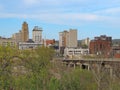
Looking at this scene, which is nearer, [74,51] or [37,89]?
[37,89]

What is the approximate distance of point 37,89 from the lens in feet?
57.2

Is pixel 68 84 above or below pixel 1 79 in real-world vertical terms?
below

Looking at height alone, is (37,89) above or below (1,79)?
below

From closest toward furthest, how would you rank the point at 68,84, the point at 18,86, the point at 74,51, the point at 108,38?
1. the point at 18,86
2. the point at 68,84
3. the point at 108,38
4. the point at 74,51

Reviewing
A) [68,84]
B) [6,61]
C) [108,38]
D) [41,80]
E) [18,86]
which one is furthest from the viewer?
[108,38]

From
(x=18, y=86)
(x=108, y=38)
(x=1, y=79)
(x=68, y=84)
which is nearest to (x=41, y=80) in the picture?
(x=18, y=86)

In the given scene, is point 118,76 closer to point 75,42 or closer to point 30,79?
point 30,79

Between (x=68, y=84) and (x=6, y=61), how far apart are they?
11.9m

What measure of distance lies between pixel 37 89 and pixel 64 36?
6029 inches

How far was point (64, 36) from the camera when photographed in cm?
17038

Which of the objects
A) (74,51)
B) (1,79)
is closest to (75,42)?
(74,51)

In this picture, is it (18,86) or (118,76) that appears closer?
(18,86)

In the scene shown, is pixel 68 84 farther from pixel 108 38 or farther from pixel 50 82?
pixel 108 38

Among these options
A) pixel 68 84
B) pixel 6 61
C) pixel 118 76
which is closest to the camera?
pixel 6 61
